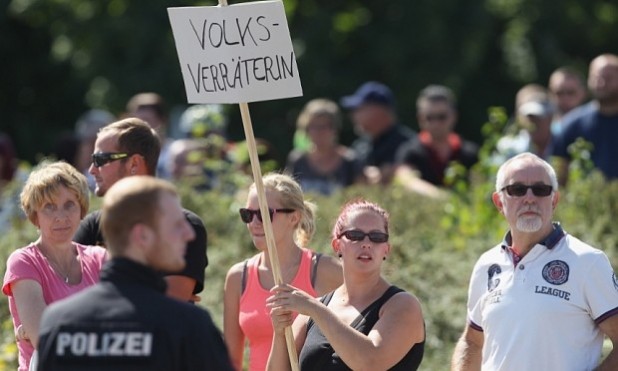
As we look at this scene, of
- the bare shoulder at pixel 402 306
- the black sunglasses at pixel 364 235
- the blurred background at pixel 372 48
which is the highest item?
the blurred background at pixel 372 48

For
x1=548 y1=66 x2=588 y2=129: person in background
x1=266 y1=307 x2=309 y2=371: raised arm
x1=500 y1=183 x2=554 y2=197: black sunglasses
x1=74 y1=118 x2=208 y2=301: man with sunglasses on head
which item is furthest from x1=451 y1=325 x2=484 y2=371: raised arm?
x1=548 y1=66 x2=588 y2=129: person in background

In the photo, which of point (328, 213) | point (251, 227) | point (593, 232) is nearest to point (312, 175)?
point (328, 213)

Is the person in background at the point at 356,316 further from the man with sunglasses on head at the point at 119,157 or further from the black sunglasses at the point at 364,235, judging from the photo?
the man with sunglasses on head at the point at 119,157

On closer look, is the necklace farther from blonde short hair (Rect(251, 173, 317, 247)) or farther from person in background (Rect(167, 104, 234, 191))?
person in background (Rect(167, 104, 234, 191))

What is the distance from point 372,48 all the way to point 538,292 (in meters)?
11.5

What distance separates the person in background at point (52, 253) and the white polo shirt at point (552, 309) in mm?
1789

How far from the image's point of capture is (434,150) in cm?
1243

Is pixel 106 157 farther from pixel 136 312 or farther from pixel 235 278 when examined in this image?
pixel 136 312

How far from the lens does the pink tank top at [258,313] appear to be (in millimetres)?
7102

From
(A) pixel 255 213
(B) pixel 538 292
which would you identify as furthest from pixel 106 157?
(B) pixel 538 292

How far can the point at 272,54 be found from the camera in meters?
6.97

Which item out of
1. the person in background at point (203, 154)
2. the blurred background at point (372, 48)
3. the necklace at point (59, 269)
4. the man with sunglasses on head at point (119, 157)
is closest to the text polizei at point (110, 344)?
the necklace at point (59, 269)

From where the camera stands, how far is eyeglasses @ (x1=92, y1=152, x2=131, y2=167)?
7000 millimetres

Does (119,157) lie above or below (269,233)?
above
